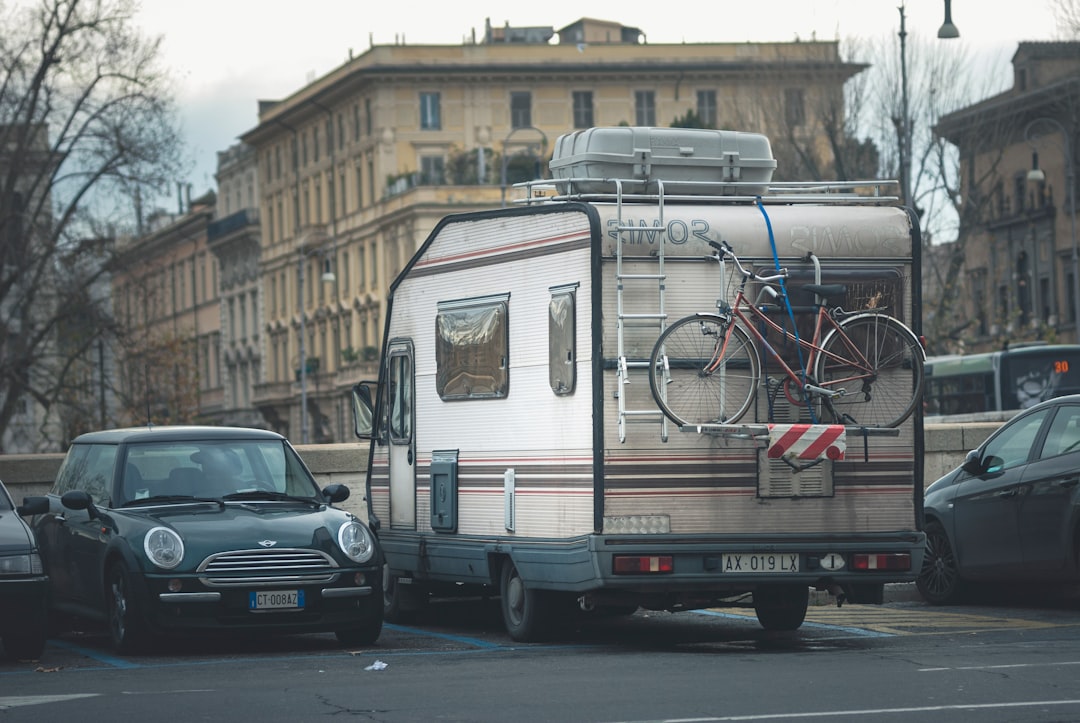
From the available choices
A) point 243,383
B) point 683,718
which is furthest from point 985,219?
point 683,718

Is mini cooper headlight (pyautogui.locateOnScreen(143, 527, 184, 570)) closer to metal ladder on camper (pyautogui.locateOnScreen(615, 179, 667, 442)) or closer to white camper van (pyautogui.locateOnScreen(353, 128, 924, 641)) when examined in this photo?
white camper van (pyautogui.locateOnScreen(353, 128, 924, 641))

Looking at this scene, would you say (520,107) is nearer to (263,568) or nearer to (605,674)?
(263,568)

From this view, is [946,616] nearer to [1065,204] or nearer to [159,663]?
[159,663]

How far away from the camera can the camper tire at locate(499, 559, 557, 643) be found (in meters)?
14.5

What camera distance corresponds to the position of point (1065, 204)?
80312 millimetres

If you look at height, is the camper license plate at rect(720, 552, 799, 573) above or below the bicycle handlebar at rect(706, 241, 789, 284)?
below

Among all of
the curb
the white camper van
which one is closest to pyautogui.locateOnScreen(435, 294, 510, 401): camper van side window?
the white camper van

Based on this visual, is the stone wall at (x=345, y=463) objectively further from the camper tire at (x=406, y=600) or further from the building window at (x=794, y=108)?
the building window at (x=794, y=108)

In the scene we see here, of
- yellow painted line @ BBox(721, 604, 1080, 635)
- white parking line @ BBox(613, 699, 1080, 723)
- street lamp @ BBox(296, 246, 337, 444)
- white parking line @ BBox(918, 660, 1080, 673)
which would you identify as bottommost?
yellow painted line @ BBox(721, 604, 1080, 635)

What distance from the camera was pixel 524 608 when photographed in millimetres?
14594

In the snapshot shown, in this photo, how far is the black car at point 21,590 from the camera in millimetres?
13656

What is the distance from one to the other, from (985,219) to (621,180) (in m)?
72.4

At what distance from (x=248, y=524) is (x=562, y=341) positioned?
245 cm

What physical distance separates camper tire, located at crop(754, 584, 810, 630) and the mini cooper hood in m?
3.00
